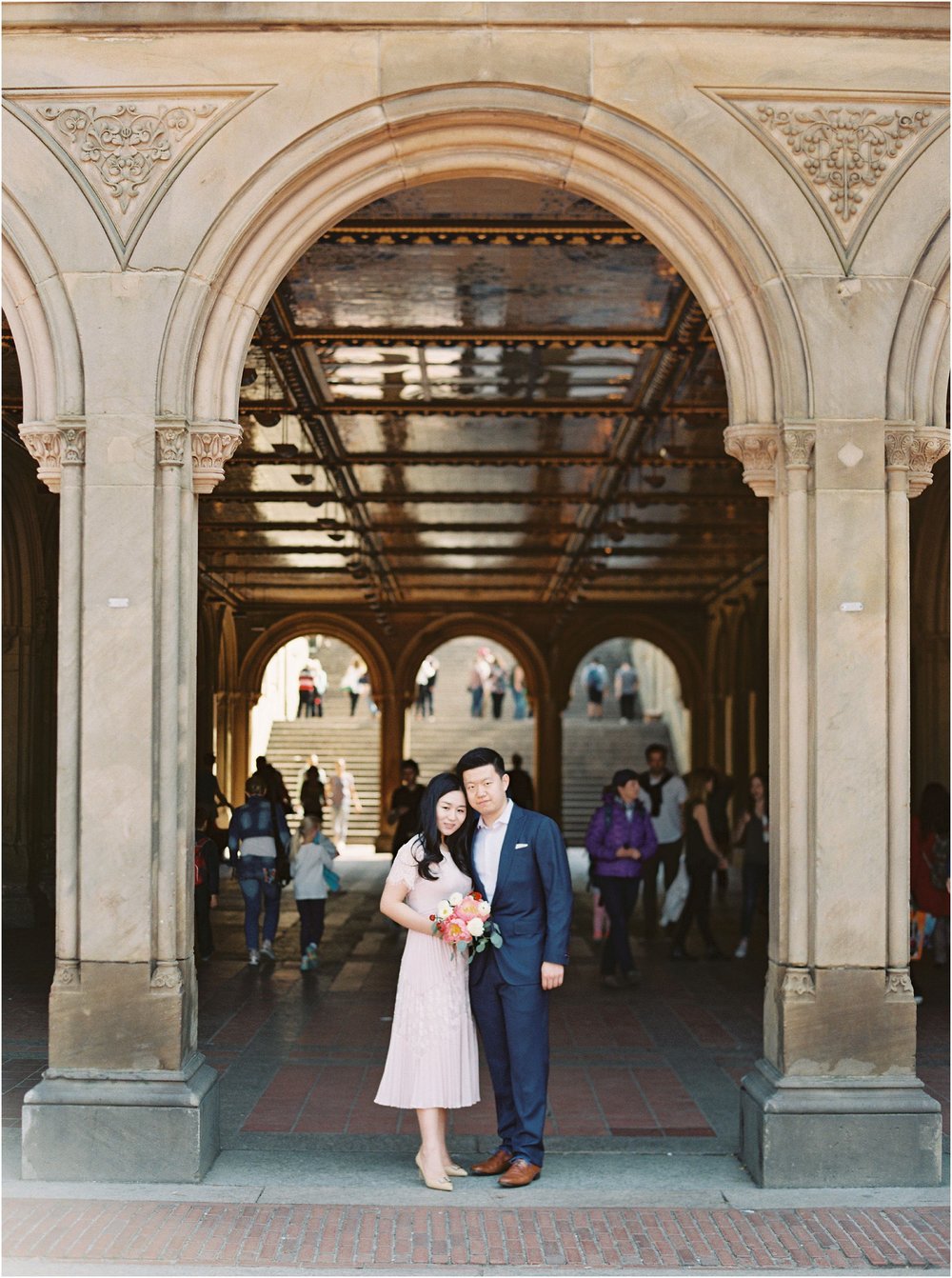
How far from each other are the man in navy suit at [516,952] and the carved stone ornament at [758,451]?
1.82m

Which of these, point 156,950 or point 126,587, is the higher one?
point 126,587

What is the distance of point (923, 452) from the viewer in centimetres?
691

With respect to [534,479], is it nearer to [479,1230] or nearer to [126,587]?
[126,587]

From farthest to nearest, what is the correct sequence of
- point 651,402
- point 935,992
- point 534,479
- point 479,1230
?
point 534,479
point 651,402
point 935,992
point 479,1230

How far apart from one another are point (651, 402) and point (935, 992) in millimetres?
5498

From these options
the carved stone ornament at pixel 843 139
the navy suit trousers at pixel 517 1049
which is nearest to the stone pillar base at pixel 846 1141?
the navy suit trousers at pixel 517 1049

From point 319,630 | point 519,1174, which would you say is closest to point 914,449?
point 519,1174

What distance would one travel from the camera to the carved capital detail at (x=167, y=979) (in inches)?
262

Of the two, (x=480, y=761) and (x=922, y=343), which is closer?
(x=480, y=761)

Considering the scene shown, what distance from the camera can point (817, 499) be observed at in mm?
6812

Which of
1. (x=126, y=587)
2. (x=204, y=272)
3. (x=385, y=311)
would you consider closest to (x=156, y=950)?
(x=126, y=587)

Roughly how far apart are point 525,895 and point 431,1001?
597mm

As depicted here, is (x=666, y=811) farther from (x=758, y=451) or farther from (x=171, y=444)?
(x=171, y=444)

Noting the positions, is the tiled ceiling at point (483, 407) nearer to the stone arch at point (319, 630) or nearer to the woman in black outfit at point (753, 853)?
the woman in black outfit at point (753, 853)
